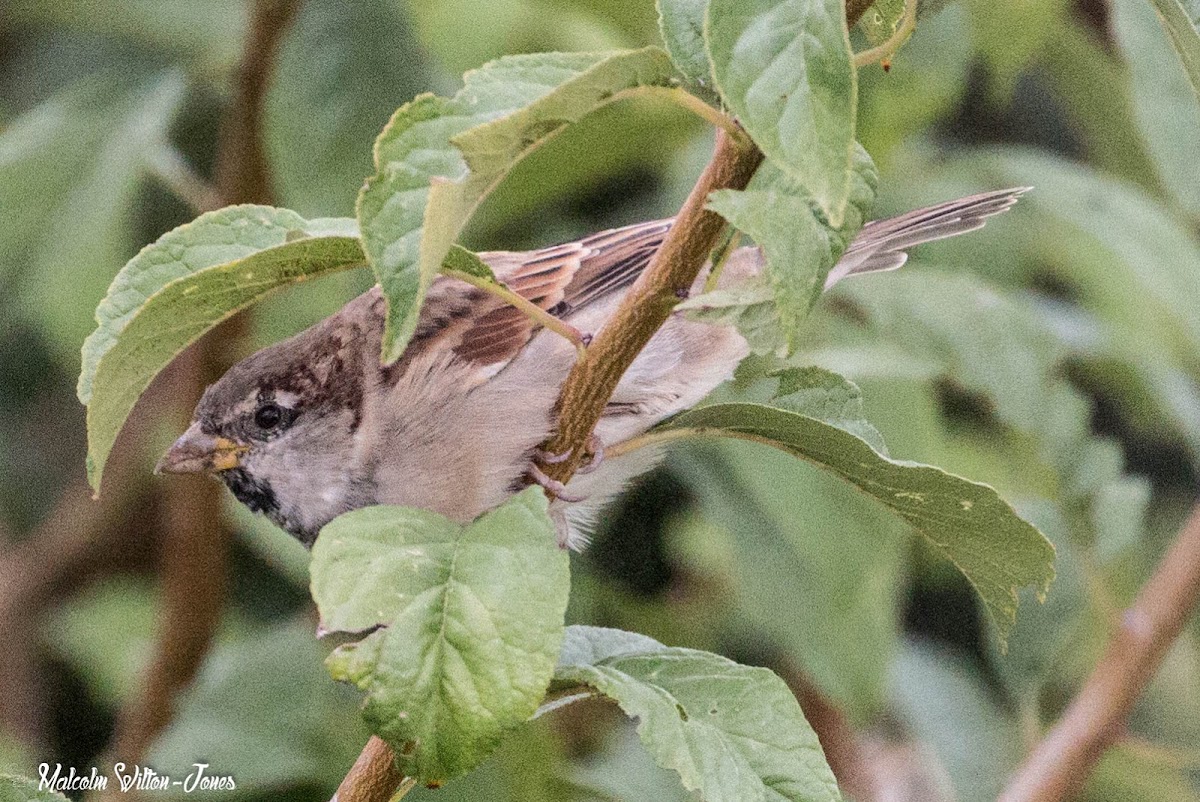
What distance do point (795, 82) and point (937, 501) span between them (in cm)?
46

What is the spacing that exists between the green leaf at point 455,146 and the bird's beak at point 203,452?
48.1 inches

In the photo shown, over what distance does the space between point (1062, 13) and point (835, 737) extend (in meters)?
1.79

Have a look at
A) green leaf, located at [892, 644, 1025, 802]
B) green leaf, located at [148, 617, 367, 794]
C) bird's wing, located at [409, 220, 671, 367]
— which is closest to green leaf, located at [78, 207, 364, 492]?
bird's wing, located at [409, 220, 671, 367]

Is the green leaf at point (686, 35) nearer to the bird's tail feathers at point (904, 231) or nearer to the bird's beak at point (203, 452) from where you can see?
the bird's tail feathers at point (904, 231)

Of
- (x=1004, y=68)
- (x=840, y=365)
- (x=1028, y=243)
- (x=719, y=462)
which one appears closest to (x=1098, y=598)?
(x=840, y=365)

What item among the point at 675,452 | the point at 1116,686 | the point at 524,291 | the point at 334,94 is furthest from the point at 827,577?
the point at 334,94

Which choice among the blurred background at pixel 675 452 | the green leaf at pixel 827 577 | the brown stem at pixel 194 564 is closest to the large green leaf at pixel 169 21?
the blurred background at pixel 675 452

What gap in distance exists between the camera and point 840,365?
99.7 inches

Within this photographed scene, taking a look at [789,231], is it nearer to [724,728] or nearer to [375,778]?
[724,728]

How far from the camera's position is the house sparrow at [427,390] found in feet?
6.75

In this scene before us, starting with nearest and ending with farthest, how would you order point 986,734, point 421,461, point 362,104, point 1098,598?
point 421,461
point 1098,598
point 362,104
point 986,734

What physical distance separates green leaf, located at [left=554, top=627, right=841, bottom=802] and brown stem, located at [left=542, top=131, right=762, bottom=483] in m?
0.22

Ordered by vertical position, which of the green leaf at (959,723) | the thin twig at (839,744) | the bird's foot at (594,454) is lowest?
the green leaf at (959,723)

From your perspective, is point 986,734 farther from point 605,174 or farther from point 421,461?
point 421,461
